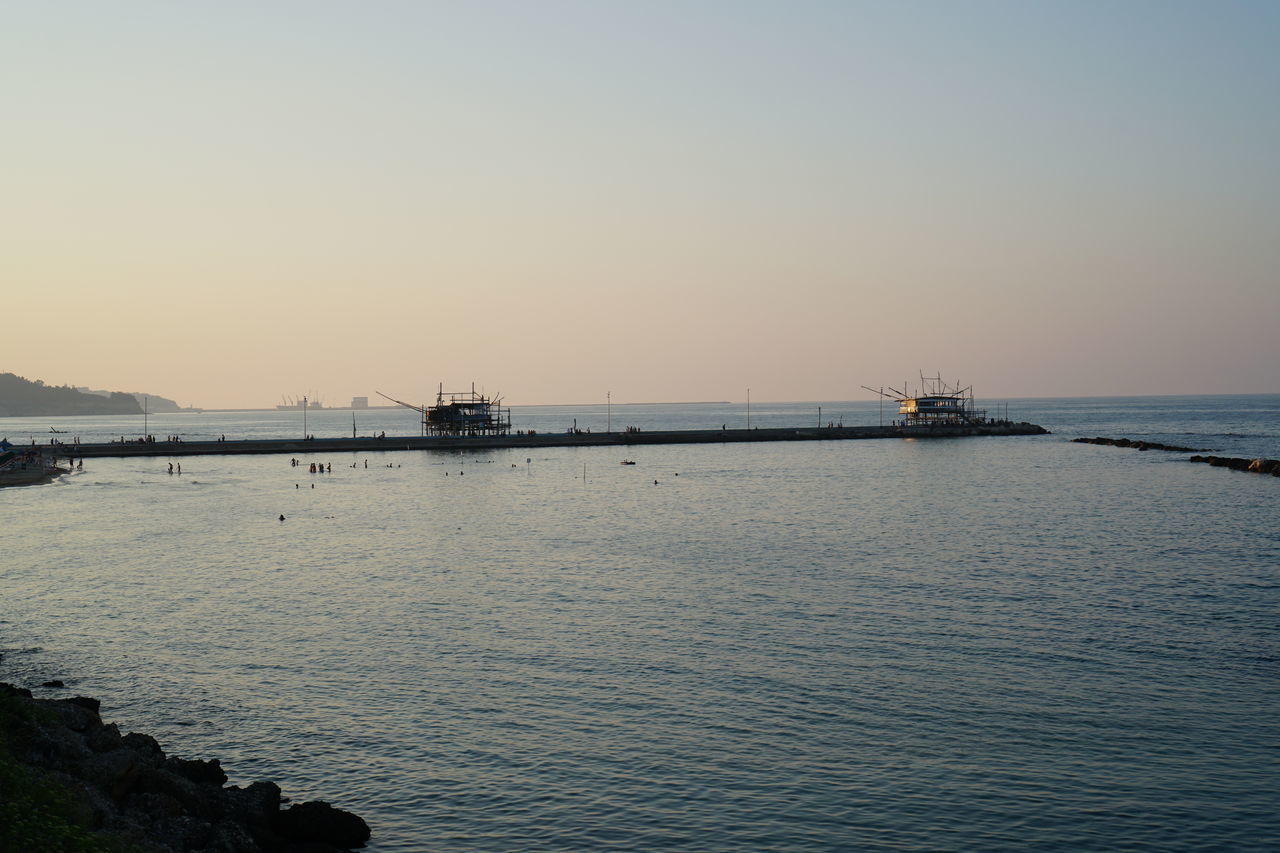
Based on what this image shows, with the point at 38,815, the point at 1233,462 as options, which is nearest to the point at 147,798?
the point at 38,815

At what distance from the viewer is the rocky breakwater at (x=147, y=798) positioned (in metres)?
18.9

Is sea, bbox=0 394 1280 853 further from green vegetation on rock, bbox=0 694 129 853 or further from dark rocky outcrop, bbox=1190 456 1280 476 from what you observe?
dark rocky outcrop, bbox=1190 456 1280 476

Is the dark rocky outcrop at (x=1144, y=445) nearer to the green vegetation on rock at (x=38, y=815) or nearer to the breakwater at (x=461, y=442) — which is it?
the breakwater at (x=461, y=442)

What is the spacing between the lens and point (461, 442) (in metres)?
172

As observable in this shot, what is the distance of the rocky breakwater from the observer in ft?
61.9

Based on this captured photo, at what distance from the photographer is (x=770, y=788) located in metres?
23.7

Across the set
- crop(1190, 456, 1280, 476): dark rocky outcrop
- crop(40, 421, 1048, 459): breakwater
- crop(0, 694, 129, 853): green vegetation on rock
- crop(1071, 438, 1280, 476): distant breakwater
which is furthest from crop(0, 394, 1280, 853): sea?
crop(40, 421, 1048, 459): breakwater

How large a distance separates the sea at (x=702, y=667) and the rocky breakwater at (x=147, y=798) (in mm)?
1508

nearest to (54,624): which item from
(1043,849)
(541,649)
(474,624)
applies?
(474,624)

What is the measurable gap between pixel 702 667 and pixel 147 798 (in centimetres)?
1825

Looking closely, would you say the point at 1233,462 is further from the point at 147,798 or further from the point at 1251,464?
the point at 147,798

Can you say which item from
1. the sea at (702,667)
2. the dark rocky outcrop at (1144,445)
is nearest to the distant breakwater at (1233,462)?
the dark rocky outcrop at (1144,445)

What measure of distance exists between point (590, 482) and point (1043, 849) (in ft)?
297

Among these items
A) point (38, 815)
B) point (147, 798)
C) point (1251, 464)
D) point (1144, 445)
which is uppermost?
point (1144, 445)
